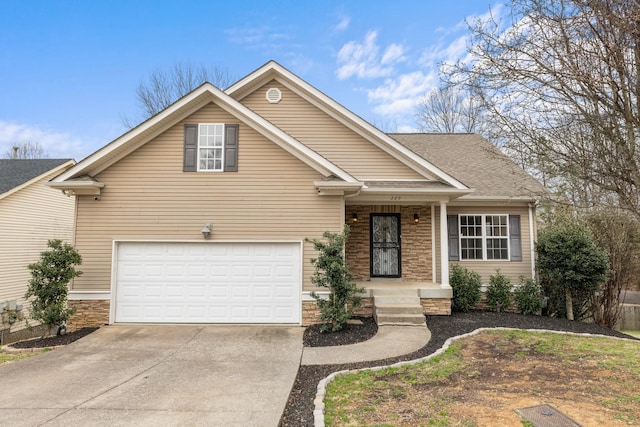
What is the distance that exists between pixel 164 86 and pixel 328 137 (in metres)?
15.9

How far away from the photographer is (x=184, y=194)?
27.5 feet

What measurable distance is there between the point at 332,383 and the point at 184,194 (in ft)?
18.3

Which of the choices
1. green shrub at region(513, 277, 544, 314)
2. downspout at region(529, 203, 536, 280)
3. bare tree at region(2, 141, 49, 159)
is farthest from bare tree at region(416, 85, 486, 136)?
bare tree at region(2, 141, 49, 159)

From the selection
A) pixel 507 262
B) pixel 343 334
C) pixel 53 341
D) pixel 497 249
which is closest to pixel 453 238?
pixel 497 249

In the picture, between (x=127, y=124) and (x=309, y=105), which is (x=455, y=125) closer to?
(x=309, y=105)

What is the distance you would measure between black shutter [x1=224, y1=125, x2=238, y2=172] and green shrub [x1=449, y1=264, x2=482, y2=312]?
649 cm

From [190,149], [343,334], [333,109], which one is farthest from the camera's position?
[333,109]

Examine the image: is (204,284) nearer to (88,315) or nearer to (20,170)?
(88,315)

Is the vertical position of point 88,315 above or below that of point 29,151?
below

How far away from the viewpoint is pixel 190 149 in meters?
8.46

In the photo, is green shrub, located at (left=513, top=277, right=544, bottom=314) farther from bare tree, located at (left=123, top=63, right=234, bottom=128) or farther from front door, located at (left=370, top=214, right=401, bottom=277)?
bare tree, located at (left=123, top=63, right=234, bottom=128)

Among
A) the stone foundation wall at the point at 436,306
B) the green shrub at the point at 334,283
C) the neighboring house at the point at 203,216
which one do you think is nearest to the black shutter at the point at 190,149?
the neighboring house at the point at 203,216

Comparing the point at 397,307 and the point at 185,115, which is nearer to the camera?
the point at 397,307

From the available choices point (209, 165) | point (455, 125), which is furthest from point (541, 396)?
point (455, 125)
